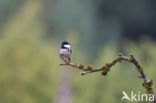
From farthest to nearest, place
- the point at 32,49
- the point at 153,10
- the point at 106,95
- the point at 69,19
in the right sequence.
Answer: the point at 153,10 → the point at 69,19 → the point at 32,49 → the point at 106,95

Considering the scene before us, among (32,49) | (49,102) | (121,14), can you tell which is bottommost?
(49,102)

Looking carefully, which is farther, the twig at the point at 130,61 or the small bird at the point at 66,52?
the small bird at the point at 66,52

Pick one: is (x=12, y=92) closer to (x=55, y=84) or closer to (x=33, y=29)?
(x=55, y=84)

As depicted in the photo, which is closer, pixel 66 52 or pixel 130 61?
pixel 130 61

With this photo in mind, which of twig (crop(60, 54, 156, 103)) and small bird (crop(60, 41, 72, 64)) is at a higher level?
small bird (crop(60, 41, 72, 64))

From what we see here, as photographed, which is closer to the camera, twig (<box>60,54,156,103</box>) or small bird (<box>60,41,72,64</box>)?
twig (<box>60,54,156,103</box>)

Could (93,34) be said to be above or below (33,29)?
above

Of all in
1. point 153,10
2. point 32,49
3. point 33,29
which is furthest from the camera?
point 153,10

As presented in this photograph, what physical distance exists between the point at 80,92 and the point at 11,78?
6.62ft

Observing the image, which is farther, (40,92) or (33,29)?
(33,29)

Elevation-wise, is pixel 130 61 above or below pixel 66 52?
below

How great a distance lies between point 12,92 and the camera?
2367cm

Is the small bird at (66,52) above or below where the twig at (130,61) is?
above

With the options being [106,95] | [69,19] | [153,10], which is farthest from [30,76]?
[153,10]
